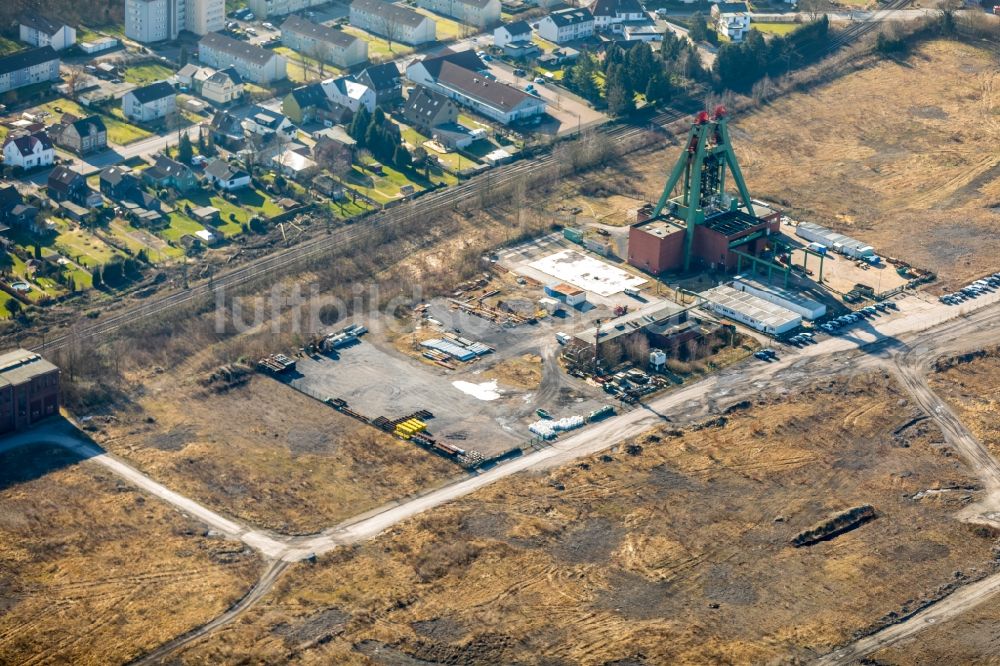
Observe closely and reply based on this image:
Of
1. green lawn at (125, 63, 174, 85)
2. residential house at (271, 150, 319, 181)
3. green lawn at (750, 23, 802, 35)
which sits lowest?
green lawn at (125, 63, 174, 85)

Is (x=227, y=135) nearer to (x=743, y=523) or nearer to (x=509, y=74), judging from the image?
(x=509, y=74)

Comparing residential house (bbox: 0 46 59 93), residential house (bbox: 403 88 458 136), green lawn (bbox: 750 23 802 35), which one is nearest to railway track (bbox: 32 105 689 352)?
residential house (bbox: 403 88 458 136)

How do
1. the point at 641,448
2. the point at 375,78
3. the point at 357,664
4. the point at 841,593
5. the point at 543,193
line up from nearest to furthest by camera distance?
the point at 357,664, the point at 841,593, the point at 641,448, the point at 543,193, the point at 375,78

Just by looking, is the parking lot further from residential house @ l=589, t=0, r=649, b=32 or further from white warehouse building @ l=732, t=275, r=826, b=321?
white warehouse building @ l=732, t=275, r=826, b=321

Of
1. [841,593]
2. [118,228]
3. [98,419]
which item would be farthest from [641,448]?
[118,228]

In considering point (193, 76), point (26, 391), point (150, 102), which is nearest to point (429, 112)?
point (193, 76)

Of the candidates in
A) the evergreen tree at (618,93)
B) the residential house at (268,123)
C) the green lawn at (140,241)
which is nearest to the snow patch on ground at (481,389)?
the green lawn at (140,241)
